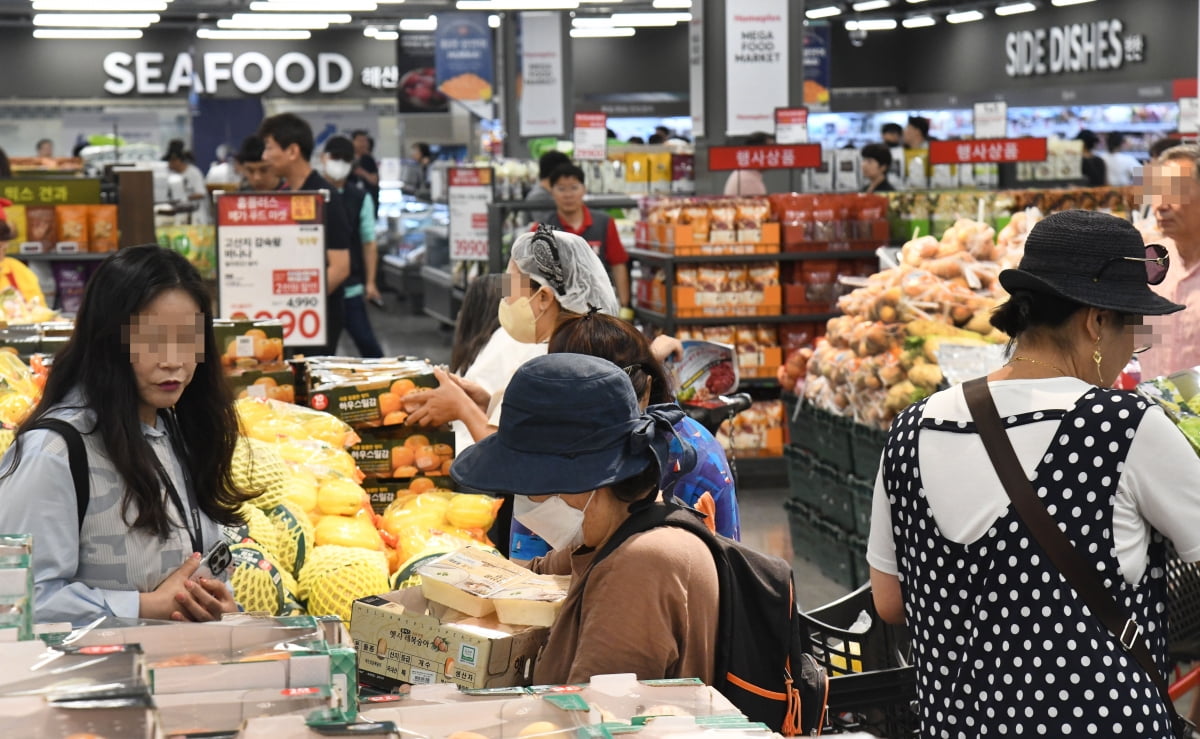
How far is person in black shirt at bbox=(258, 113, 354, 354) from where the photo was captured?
7641mm

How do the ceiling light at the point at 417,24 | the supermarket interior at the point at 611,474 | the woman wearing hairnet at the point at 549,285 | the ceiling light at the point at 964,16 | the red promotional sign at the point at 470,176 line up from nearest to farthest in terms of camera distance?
1. the supermarket interior at the point at 611,474
2. the woman wearing hairnet at the point at 549,285
3. the red promotional sign at the point at 470,176
4. the ceiling light at the point at 417,24
5. the ceiling light at the point at 964,16

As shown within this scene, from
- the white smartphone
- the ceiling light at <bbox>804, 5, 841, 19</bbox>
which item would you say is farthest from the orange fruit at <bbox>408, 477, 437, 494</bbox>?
the ceiling light at <bbox>804, 5, 841, 19</bbox>

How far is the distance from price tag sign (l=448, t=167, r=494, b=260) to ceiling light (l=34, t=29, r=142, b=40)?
1554 cm

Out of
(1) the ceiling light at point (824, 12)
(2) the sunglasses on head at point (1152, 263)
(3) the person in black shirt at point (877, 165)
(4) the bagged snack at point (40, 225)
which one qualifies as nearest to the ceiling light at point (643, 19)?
(1) the ceiling light at point (824, 12)

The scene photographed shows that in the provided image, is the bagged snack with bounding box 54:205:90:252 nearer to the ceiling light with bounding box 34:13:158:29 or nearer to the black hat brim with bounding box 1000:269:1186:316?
the black hat brim with bounding box 1000:269:1186:316

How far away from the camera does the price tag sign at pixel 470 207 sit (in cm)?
1306

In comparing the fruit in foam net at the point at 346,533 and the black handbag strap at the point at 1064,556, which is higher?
the black handbag strap at the point at 1064,556

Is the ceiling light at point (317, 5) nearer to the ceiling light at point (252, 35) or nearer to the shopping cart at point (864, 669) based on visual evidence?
the ceiling light at point (252, 35)

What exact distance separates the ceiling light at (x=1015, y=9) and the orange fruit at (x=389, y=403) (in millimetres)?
23867

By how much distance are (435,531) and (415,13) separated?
16.0 meters

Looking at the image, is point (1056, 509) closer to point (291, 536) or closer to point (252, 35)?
point (291, 536)

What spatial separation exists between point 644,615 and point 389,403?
8.27 ft

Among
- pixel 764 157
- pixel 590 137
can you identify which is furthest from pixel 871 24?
pixel 764 157

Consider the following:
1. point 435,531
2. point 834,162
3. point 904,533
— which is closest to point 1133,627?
point 904,533
